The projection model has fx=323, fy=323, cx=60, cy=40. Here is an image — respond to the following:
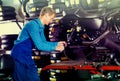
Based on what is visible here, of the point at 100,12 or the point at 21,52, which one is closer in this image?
the point at 21,52

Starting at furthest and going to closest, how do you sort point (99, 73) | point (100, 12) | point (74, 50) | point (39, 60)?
point (39, 60)
point (74, 50)
point (100, 12)
point (99, 73)

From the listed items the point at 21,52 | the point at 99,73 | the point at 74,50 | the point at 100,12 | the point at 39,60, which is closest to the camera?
the point at 21,52

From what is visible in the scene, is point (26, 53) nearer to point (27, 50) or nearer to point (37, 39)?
Answer: point (27, 50)

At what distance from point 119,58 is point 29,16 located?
2254 millimetres

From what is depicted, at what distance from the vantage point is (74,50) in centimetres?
612

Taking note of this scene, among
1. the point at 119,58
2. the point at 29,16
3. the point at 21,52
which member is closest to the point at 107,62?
the point at 119,58

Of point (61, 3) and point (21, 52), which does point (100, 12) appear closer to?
point (61, 3)

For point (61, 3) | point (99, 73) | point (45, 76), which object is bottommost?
point (45, 76)

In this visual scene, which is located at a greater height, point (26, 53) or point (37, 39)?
point (37, 39)

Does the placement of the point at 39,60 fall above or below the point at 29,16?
below

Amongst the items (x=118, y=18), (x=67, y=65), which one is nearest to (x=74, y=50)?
(x=67, y=65)

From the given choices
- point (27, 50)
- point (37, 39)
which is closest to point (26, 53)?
point (27, 50)

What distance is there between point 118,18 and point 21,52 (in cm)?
180

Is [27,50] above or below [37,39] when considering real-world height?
below
